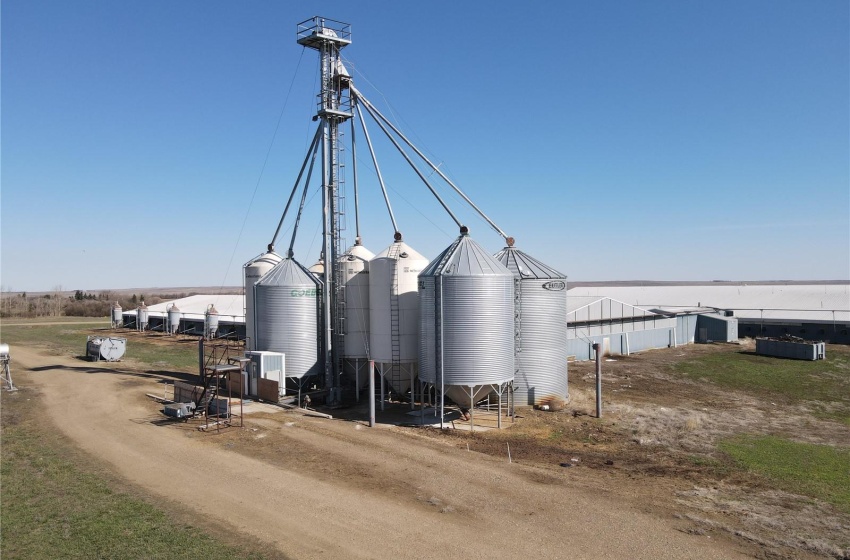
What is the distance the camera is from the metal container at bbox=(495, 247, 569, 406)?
3081 centimetres

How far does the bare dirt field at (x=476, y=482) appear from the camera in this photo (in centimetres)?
1444

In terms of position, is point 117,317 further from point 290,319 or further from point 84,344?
point 290,319

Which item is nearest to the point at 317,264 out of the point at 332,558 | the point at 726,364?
the point at 332,558

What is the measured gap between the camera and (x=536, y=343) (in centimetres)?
3086

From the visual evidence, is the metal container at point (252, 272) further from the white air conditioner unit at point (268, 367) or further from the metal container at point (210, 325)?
the metal container at point (210, 325)

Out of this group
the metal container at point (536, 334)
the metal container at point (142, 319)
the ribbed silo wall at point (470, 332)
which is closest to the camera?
the ribbed silo wall at point (470, 332)

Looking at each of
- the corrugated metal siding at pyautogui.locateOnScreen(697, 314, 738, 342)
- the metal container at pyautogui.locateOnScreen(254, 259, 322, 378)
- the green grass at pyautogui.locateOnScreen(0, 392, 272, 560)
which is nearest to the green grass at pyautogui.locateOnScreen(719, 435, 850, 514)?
the green grass at pyautogui.locateOnScreen(0, 392, 272, 560)

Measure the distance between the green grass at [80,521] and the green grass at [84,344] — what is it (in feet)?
81.6

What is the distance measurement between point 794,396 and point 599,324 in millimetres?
18598

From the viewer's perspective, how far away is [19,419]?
2692 cm

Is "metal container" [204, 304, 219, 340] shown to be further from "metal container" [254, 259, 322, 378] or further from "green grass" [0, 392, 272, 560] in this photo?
"green grass" [0, 392, 272, 560]

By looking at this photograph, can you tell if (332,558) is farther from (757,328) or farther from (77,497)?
(757,328)

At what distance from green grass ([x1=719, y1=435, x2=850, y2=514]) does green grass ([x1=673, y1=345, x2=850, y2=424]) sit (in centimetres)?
774

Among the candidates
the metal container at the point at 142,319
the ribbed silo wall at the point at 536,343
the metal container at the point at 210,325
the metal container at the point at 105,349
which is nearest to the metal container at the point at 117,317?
the metal container at the point at 142,319
